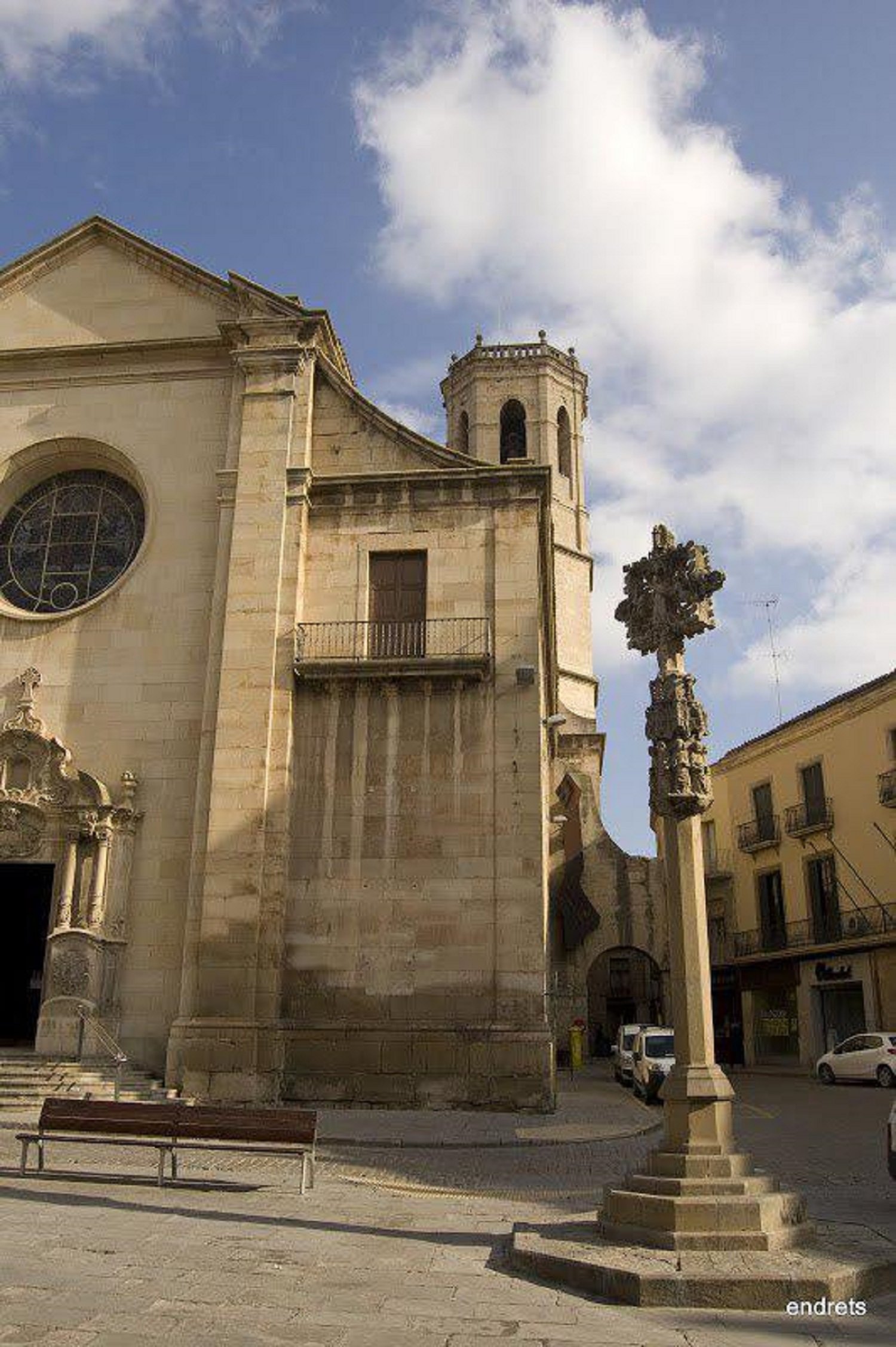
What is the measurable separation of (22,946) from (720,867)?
25.6 metres

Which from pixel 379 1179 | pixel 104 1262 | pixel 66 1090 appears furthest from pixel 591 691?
pixel 104 1262

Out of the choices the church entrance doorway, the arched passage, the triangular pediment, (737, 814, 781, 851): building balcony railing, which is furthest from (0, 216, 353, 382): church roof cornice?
the arched passage

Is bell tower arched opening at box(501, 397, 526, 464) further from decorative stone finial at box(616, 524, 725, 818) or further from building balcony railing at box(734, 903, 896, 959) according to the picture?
decorative stone finial at box(616, 524, 725, 818)

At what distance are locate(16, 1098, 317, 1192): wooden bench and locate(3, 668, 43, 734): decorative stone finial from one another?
363 inches

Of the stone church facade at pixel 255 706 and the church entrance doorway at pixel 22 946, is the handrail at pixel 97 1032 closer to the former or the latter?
the stone church facade at pixel 255 706

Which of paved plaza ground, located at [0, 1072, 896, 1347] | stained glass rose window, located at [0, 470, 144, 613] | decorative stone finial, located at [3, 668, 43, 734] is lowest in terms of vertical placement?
paved plaza ground, located at [0, 1072, 896, 1347]

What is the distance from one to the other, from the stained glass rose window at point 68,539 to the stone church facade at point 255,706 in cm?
6

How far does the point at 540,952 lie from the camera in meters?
16.5

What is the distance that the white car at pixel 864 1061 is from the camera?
23.5 m

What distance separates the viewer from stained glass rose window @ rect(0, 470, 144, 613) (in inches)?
776

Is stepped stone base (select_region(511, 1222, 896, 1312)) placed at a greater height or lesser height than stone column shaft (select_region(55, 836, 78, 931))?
lesser

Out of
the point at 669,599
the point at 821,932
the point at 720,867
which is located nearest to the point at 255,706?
the point at 669,599

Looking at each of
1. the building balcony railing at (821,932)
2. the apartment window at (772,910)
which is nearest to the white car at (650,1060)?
the building balcony railing at (821,932)

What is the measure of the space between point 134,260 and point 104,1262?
19.3 meters
